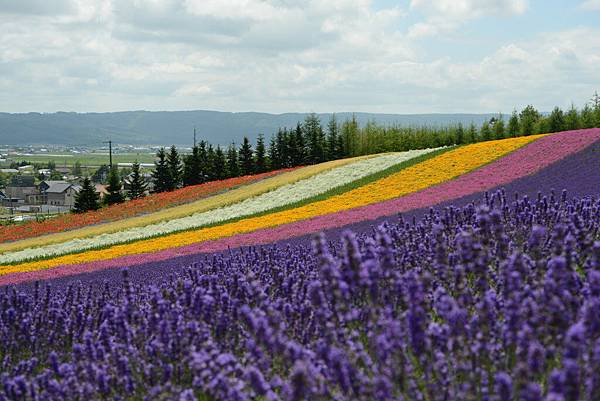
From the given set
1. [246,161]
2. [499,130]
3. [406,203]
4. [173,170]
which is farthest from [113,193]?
[406,203]

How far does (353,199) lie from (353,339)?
25.7 meters

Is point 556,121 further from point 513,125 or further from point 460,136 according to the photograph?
point 460,136

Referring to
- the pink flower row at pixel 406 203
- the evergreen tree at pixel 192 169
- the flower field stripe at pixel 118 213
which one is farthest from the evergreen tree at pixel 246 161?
the pink flower row at pixel 406 203

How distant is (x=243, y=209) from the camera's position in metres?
35.3

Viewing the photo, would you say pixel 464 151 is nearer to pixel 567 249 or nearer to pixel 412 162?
pixel 412 162

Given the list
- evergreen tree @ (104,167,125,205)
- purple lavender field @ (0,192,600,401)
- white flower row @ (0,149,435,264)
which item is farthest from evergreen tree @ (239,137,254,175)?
purple lavender field @ (0,192,600,401)

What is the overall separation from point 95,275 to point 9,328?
28.2 feet

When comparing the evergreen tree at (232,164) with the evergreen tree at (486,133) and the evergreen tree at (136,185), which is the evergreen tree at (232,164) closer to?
the evergreen tree at (136,185)

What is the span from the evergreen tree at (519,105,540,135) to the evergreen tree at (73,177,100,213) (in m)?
38.8

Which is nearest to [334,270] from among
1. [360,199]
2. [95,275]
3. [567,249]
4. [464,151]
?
[567,249]

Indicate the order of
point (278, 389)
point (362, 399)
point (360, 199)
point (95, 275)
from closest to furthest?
1. point (362, 399)
2. point (278, 389)
3. point (95, 275)
4. point (360, 199)

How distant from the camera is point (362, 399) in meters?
3.47

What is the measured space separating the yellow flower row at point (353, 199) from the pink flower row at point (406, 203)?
1.57m

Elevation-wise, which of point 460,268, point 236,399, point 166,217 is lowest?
point 166,217
